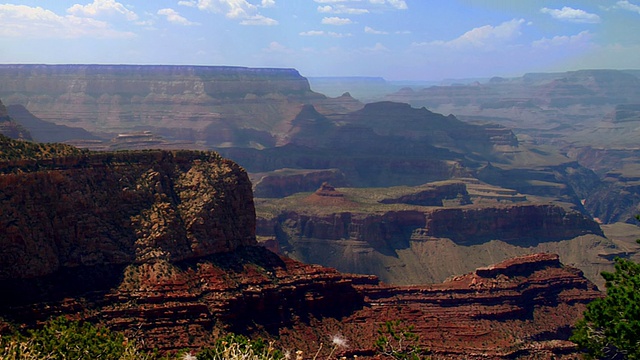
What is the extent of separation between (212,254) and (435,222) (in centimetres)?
8133

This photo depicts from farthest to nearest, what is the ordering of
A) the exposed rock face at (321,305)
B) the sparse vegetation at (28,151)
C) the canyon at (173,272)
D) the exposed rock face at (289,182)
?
the exposed rock face at (289,182) < the sparse vegetation at (28,151) < the exposed rock face at (321,305) < the canyon at (173,272)

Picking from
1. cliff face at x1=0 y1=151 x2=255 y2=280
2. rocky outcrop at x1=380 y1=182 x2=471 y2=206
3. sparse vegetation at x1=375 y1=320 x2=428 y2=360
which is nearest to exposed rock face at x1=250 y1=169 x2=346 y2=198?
rocky outcrop at x1=380 y1=182 x2=471 y2=206

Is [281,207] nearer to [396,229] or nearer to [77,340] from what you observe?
[396,229]

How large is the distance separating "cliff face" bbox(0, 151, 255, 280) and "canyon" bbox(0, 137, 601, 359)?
0.10 m

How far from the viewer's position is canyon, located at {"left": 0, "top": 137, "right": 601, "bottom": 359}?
2263 inches

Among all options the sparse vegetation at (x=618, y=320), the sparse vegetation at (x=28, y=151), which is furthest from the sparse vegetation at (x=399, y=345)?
the sparse vegetation at (x=28, y=151)

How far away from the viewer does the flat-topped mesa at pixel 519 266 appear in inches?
3499

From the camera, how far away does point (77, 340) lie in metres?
42.0

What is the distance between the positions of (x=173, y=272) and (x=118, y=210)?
7.98m

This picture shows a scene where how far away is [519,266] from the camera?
9006 centimetres

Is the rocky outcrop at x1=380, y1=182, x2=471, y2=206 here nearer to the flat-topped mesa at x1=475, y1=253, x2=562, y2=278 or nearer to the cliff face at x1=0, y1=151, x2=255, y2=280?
the flat-topped mesa at x1=475, y1=253, x2=562, y2=278

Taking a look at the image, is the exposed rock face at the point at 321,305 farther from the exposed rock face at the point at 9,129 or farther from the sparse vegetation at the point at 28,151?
the exposed rock face at the point at 9,129

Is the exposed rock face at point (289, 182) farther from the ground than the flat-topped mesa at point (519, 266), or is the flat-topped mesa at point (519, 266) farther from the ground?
the flat-topped mesa at point (519, 266)

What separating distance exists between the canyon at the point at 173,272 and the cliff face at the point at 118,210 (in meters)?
0.10
